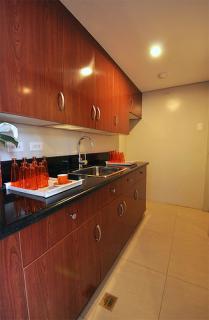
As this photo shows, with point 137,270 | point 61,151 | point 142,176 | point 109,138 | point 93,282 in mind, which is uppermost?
point 109,138

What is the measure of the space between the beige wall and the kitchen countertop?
2340 millimetres

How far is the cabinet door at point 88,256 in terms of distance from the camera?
3.42 ft

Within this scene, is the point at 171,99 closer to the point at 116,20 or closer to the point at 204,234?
the point at 116,20

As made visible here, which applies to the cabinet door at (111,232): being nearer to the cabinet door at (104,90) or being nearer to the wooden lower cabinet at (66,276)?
the wooden lower cabinet at (66,276)

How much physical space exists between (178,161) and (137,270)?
2072mm

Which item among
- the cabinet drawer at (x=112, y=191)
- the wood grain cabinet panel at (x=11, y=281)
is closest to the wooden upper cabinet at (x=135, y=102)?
the cabinet drawer at (x=112, y=191)

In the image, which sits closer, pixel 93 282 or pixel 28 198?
pixel 28 198

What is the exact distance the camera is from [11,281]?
0.65 m

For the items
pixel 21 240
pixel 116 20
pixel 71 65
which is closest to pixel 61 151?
pixel 71 65

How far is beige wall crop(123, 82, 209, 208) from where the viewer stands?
280 cm

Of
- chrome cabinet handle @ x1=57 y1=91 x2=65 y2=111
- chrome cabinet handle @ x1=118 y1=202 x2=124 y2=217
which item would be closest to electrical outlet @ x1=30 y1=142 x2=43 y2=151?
chrome cabinet handle @ x1=57 y1=91 x2=65 y2=111

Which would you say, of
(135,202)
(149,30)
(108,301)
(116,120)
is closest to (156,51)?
(149,30)

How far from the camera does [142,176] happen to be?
7.86ft

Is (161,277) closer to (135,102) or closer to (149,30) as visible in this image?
(149,30)
